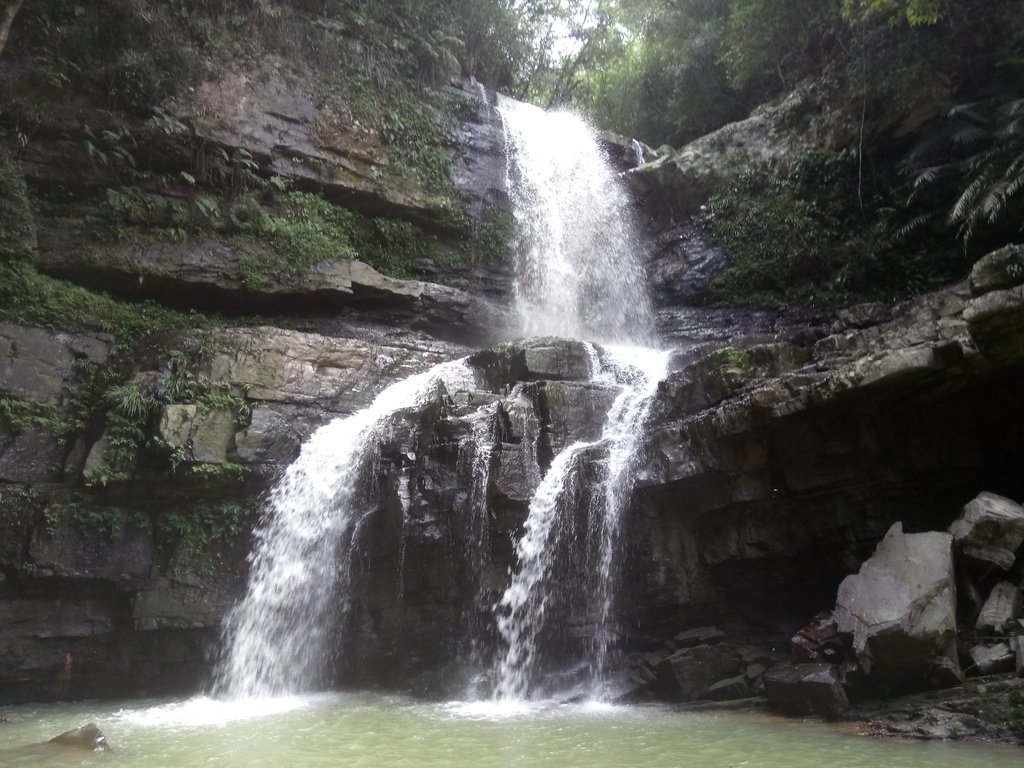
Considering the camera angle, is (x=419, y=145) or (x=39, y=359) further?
(x=419, y=145)

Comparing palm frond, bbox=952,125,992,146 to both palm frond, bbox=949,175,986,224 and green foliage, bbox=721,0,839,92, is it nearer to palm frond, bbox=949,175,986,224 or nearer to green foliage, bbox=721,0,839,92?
palm frond, bbox=949,175,986,224

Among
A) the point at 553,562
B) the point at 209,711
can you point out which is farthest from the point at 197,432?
the point at 553,562

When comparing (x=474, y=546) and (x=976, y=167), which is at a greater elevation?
(x=976, y=167)

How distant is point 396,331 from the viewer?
50.9 feet

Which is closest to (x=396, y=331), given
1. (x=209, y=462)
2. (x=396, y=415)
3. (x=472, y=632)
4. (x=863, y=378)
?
(x=396, y=415)

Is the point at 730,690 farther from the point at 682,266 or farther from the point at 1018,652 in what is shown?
the point at 682,266

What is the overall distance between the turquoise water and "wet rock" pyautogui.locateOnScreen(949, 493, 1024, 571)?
2.11m

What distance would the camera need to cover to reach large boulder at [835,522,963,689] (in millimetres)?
6355

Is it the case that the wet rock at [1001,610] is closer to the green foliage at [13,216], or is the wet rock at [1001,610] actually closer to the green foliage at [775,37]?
the green foliage at [775,37]

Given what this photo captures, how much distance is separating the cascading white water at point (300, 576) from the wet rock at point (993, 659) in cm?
754

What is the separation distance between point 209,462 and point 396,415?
2.91 meters

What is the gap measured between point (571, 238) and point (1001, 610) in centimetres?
1342

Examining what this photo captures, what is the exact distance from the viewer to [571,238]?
18406mm

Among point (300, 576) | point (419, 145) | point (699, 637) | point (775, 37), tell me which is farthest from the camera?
point (419, 145)
